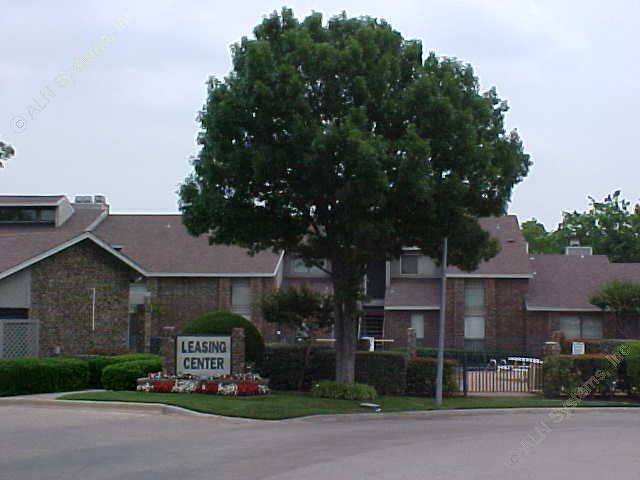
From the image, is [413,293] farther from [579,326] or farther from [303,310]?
[303,310]

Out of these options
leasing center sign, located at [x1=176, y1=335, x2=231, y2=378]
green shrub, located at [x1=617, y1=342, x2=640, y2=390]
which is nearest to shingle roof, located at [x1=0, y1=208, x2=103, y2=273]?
leasing center sign, located at [x1=176, y1=335, x2=231, y2=378]

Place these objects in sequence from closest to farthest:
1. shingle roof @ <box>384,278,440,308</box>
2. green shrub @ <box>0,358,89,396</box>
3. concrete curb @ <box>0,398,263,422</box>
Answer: concrete curb @ <box>0,398,263,422</box>, green shrub @ <box>0,358,89,396</box>, shingle roof @ <box>384,278,440,308</box>

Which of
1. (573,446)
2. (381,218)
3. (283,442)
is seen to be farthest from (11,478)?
(381,218)

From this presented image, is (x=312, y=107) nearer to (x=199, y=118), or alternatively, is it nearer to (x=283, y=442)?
(x=199, y=118)

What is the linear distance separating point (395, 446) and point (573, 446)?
126 inches

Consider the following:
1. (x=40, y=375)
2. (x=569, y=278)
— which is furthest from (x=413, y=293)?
(x=40, y=375)

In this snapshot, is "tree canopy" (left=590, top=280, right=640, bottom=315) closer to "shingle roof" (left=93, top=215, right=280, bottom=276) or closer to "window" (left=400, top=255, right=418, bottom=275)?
"window" (left=400, top=255, right=418, bottom=275)

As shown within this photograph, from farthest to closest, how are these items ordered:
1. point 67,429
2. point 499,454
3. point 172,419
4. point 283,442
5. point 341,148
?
point 341,148 < point 172,419 < point 67,429 < point 283,442 < point 499,454

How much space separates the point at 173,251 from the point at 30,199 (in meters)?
8.92

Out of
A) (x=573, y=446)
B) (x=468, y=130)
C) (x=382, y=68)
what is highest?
(x=382, y=68)

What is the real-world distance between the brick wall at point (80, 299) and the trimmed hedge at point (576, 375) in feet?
46.3

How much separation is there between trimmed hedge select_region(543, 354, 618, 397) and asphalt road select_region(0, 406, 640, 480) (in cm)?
574

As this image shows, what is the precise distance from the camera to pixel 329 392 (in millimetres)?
23781

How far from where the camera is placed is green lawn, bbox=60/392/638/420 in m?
20.5
